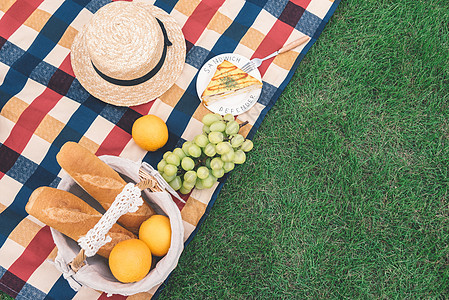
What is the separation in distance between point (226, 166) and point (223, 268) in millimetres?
509

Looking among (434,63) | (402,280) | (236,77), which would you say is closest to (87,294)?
(236,77)

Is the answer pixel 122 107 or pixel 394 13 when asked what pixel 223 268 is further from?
pixel 394 13

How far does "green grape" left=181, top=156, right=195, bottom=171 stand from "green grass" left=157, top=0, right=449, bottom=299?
31 centimetres

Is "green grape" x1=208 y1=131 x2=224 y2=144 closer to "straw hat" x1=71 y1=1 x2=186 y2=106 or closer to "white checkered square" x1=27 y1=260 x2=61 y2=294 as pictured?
"straw hat" x1=71 y1=1 x2=186 y2=106

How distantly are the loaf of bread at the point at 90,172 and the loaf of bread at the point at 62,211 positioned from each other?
2.2 inches

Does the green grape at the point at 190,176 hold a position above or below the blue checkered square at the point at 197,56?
below

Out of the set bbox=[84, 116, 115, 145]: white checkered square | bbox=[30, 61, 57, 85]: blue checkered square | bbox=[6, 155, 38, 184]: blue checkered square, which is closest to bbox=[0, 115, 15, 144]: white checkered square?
bbox=[6, 155, 38, 184]: blue checkered square

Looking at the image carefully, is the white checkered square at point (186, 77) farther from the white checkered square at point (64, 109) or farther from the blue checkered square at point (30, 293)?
the blue checkered square at point (30, 293)

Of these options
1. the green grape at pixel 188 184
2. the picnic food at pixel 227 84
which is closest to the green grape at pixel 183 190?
the green grape at pixel 188 184

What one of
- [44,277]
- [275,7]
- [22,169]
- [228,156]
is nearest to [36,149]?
[22,169]

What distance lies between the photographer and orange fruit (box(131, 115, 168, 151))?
4.26 ft

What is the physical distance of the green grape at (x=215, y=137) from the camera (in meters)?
1.19

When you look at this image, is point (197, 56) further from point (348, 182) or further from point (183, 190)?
point (348, 182)

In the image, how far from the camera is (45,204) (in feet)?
3.09
